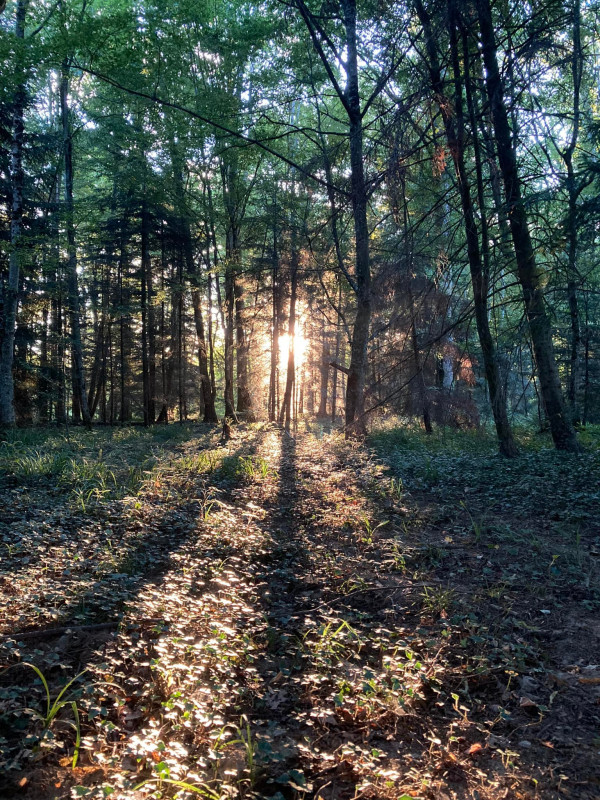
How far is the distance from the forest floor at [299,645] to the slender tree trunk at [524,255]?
2.40 meters

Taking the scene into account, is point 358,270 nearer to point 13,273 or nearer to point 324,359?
point 13,273

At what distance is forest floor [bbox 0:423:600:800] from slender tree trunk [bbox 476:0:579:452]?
2404 millimetres

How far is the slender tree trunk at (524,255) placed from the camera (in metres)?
6.45

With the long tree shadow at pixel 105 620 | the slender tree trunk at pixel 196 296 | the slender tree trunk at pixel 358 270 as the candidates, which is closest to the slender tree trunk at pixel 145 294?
the slender tree trunk at pixel 196 296

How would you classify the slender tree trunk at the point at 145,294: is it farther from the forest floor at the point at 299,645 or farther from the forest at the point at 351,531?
the forest floor at the point at 299,645

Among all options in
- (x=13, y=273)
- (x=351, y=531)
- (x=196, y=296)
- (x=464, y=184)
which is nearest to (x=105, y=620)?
(x=351, y=531)

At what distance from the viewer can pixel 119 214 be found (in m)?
19.0

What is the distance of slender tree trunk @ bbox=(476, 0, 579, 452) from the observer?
6445 mm

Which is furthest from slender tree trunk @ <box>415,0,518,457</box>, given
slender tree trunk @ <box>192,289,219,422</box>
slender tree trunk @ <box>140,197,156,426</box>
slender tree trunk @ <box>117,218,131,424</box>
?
slender tree trunk @ <box>192,289,219,422</box>

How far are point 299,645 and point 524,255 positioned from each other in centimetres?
770

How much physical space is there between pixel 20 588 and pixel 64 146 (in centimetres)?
1731

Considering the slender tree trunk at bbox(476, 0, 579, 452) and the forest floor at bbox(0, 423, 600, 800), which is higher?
the slender tree trunk at bbox(476, 0, 579, 452)

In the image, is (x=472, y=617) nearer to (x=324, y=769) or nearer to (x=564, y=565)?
(x=564, y=565)

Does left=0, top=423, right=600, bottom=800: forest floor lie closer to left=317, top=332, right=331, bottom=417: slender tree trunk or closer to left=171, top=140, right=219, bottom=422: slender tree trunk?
left=171, top=140, right=219, bottom=422: slender tree trunk
